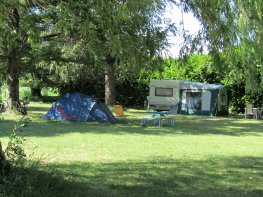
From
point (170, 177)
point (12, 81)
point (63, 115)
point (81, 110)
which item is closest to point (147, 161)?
point (170, 177)

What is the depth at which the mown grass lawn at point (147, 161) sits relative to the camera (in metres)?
5.07

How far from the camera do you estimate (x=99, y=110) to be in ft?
49.4

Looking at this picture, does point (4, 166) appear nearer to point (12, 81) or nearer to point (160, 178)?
point (160, 178)

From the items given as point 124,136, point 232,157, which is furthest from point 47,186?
point 124,136

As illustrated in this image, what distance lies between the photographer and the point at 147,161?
723 centimetres

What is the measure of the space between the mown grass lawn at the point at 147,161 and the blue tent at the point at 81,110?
7.98 feet

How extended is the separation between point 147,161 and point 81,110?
26.9ft

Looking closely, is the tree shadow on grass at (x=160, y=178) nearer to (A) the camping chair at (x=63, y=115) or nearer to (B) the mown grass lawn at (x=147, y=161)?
(B) the mown grass lawn at (x=147, y=161)

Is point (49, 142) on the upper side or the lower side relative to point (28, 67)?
lower

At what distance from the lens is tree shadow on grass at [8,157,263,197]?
4805 mm

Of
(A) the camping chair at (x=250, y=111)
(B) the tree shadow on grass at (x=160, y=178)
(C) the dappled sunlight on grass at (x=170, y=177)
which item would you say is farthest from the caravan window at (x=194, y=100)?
(B) the tree shadow on grass at (x=160, y=178)

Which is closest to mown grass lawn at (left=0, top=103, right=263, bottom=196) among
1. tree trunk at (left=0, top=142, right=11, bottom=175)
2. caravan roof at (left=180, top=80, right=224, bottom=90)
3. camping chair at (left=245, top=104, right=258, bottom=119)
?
tree trunk at (left=0, top=142, right=11, bottom=175)

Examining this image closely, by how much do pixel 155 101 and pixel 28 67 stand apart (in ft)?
29.4

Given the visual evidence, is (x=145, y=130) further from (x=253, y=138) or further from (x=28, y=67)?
(x=28, y=67)
